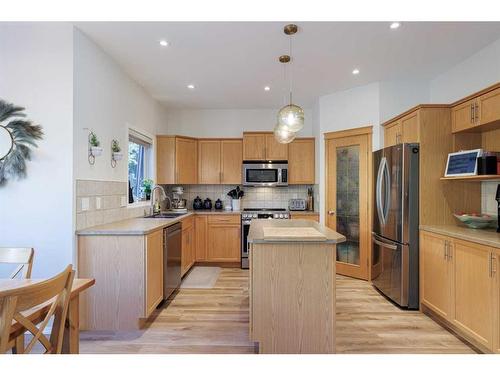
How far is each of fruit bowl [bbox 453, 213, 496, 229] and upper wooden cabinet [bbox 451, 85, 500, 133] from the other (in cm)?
85

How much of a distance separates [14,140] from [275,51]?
254cm

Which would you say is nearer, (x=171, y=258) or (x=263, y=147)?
(x=171, y=258)

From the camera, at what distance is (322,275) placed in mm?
1986

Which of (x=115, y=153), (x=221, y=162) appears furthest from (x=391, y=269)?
(x=115, y=153)

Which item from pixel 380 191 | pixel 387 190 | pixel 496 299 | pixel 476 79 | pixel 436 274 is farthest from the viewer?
pixel 380 191

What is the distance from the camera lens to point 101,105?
2801mm

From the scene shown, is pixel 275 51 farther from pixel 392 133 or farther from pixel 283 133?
pixel 392 133

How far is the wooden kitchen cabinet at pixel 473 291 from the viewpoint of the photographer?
199cm

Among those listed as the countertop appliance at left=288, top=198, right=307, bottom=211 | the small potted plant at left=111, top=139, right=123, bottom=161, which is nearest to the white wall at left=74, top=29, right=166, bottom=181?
the small potted plant at left=111, top=139, right=123, bottom=161

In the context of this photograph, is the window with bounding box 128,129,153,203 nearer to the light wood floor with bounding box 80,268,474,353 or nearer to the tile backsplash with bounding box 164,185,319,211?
the tile backsplash with bounding box 164,185,319,211

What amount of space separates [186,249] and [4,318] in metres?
3.16

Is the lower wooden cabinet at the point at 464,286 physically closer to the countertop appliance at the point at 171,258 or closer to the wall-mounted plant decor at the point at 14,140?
the countertop appliance at the point at 171,258
